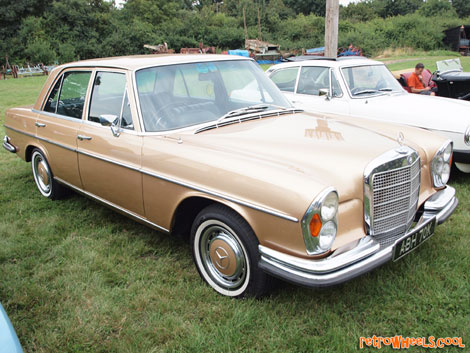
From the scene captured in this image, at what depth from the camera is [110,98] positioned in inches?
136

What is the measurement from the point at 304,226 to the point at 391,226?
2.64 feet

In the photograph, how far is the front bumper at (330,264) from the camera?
2.14 metres

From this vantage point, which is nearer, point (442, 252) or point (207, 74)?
point (442, 252)

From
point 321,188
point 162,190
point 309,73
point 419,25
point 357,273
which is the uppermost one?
point 419,25

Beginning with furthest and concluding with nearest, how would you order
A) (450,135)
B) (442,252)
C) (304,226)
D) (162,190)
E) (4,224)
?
1. (450,135)
2. (4,224)
3. (442,252)
4. (162,190)
5. (304,226)

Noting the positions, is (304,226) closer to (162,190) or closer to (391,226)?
(391,226)

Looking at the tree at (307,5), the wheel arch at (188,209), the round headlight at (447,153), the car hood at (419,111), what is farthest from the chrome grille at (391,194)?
the tree at (307,5)

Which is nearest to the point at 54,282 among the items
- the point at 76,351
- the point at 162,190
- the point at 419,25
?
the point at 76,351

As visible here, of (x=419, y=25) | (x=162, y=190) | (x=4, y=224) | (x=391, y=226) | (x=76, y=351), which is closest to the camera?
(x=76, y=351)

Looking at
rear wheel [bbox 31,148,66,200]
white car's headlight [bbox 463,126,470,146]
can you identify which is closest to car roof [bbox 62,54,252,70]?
rear wheel [bbox 31,148,66,200]

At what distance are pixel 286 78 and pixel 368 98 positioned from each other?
146 cm

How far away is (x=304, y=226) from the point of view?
212 centimetres

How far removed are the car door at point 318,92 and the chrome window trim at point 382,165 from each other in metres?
3.05

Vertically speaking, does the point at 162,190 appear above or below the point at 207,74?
below
